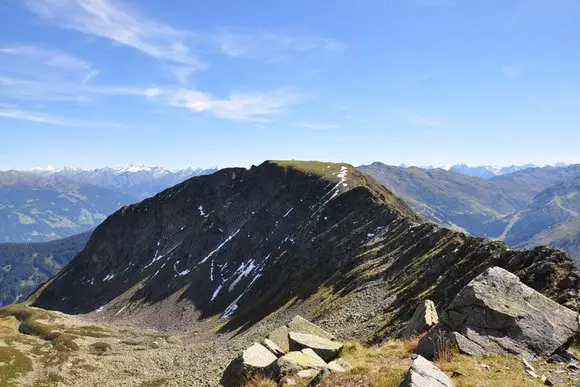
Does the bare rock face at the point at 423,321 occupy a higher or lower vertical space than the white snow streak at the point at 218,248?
higher

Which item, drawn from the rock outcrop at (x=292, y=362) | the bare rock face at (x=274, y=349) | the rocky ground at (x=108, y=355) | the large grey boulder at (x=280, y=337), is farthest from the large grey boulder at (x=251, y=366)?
the rocky ground at (x=108, y=355)

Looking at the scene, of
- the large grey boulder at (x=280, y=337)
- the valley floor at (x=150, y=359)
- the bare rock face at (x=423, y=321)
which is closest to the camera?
the valley floor at (x=150, y=359)

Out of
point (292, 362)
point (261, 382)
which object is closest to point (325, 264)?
point (292, 362)

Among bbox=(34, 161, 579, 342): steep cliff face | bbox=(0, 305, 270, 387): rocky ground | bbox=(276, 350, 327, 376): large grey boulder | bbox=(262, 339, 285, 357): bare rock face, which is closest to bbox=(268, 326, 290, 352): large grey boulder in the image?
bbox=(262, 339, 285, 357): bare rock face

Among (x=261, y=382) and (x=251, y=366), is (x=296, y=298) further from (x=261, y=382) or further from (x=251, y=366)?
(x=261, y=382)

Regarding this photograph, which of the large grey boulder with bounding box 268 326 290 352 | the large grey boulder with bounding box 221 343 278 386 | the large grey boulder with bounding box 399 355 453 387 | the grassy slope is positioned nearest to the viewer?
the large grey boulder with bounding box 399 355 453 387

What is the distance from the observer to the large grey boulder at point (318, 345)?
24.0 metres

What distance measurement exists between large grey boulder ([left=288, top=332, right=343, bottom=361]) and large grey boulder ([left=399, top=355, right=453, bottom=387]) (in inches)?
358

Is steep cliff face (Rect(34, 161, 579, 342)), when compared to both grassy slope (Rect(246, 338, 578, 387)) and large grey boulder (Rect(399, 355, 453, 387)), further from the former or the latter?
large grey boulder (Rect(399, 355, 453, 387))

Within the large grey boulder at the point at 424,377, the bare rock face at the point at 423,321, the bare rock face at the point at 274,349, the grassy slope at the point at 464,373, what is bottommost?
the bare rock face at the point at 274,349

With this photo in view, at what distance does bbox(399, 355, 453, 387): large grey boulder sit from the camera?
14.5 m

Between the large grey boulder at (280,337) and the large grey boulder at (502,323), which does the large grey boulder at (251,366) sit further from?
the large grey boulder at (502,323)

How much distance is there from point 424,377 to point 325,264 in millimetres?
95458

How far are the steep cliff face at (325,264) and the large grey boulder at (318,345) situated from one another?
21243mm
